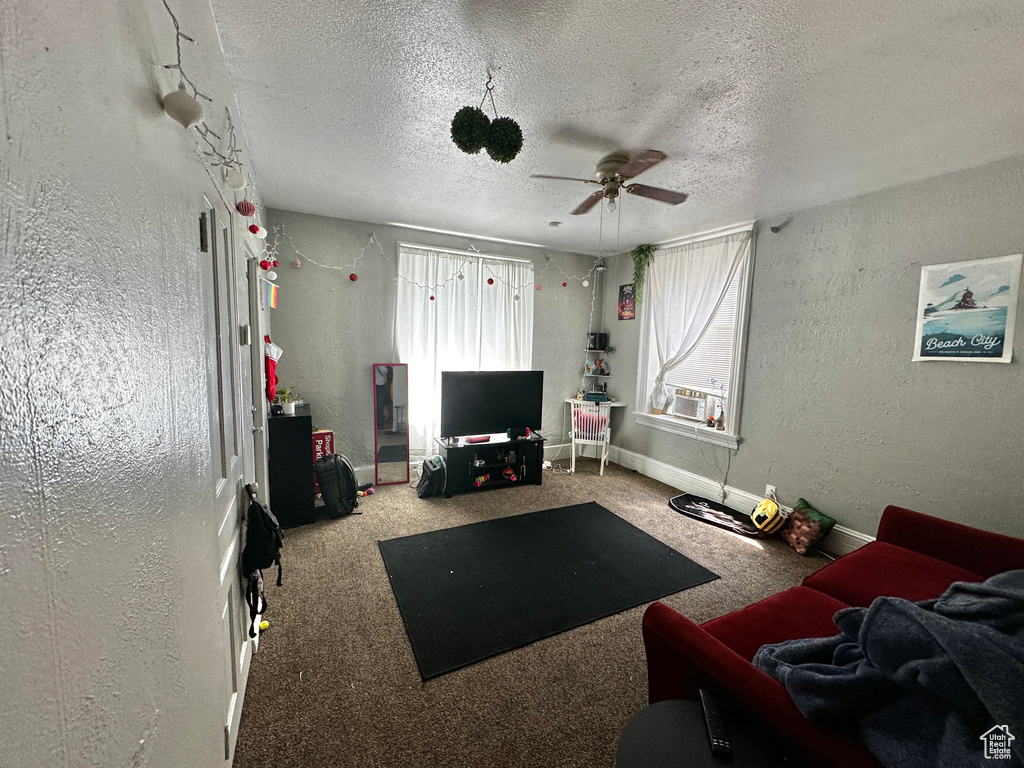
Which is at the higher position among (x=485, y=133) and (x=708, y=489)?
(x=485, y=133)

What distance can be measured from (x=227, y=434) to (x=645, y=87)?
86.8 inches

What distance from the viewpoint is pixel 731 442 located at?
3.71 m

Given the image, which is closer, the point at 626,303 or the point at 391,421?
the point at 391,421

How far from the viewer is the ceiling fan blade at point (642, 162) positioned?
2.01 meters

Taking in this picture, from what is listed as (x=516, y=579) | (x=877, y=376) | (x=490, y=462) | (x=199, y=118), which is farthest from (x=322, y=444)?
(x=877, y=376)

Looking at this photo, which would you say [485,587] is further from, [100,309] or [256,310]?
[100,309]

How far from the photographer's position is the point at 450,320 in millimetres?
4340

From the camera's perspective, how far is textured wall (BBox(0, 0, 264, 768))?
1.38 feet

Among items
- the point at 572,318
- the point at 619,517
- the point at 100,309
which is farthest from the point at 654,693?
the point at 572,318

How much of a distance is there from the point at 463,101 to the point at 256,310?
169 cm

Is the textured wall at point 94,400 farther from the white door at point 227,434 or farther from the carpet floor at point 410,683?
the carpet floor at point 410,683

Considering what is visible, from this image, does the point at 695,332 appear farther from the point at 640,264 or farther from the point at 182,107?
the point at 182,107

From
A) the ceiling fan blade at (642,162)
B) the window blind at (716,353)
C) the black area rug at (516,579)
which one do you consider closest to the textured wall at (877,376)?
the window blind at (716,353)

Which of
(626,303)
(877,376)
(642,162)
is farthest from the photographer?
(626,303)
